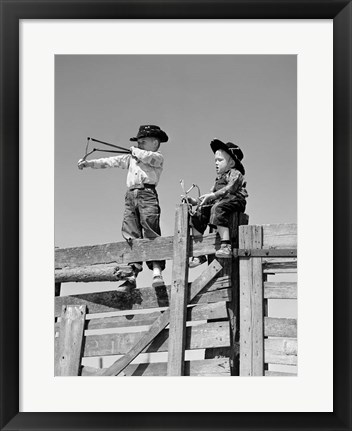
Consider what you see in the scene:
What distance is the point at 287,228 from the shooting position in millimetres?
8945

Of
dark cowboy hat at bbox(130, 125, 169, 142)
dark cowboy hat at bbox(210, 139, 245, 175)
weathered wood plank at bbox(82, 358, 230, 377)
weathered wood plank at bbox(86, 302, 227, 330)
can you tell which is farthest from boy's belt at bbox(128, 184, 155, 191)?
weathered wood plank at bbox(82, 358, 230, 377)

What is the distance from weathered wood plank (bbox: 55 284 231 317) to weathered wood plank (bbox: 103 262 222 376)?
110 millimetres

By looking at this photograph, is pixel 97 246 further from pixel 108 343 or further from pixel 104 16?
pixel 104 16

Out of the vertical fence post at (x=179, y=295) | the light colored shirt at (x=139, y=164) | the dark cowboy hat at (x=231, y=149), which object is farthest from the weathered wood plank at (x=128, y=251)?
the dark cowboy hat at (x=231, y=149)

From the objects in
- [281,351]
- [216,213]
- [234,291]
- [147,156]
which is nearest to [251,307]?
[234,291]

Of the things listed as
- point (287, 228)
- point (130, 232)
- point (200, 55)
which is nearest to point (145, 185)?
point (130, 232)

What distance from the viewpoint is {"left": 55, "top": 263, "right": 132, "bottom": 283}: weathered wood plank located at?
967 cm

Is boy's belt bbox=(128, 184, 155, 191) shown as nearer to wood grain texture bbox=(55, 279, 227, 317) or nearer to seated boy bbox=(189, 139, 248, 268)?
seated boy bbox=(189, 139, 248, 268)

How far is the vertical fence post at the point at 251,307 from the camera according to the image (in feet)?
28.9

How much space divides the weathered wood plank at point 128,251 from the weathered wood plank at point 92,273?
62 millimetres

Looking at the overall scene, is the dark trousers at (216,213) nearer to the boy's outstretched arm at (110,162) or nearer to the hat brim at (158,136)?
the hat brim at (158,136)

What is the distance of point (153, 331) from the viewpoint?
926cm

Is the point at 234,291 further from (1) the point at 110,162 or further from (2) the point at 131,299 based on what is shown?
(1) the point at 110,162

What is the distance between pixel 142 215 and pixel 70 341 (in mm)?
1727
